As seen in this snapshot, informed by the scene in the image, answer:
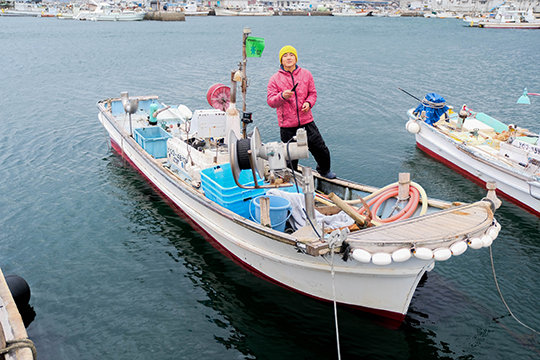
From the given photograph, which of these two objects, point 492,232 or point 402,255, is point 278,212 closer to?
point 402,255

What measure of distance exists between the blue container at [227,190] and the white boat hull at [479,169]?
25.4 ft

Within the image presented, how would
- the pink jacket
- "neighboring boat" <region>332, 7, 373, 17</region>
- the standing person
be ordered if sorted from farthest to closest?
"neighboring boat" <region>332, 7, 373, 17</region> < the pink jacket < the standing person

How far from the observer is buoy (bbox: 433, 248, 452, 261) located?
5.65 m

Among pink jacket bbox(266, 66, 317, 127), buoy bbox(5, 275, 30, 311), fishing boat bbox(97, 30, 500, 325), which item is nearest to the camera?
fishing boat bbox(97, 30, 500, 325)

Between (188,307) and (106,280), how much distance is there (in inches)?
80.1

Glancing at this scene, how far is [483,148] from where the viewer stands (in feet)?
46.4

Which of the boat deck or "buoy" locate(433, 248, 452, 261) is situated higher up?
the boat deck

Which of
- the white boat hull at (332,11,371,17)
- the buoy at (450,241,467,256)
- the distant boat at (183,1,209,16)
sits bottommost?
the buoy at (450,241,467,256)

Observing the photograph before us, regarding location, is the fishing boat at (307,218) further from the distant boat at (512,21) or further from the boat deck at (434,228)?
the distant boat at (512,21)

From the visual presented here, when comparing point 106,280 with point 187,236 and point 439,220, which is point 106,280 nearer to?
point 187,236

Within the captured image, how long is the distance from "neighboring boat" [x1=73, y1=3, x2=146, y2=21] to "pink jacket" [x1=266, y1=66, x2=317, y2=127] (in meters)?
99.7

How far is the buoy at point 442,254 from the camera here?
5.65 meters

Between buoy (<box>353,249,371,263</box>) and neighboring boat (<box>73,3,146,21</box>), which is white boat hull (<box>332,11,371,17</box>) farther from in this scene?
buoy (<box>353,249,371,263</box>)

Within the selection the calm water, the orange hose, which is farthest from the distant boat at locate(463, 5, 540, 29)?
the orange hose
